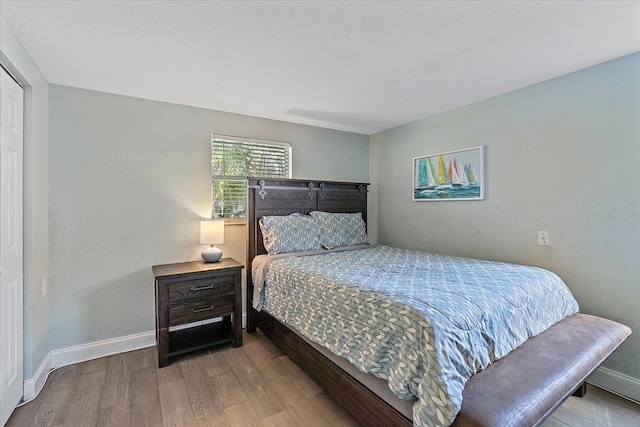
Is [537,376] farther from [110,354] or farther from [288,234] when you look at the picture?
[110,354]

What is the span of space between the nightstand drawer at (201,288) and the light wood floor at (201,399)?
0.53 meters

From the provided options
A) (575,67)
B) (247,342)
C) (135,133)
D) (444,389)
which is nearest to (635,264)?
(575,67)

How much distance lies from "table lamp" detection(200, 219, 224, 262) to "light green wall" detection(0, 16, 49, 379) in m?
1.15

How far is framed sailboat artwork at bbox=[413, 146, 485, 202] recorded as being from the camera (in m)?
2.96

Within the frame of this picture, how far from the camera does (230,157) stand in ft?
10.6

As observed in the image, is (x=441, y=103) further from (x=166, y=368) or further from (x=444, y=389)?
(x=166, y=368)

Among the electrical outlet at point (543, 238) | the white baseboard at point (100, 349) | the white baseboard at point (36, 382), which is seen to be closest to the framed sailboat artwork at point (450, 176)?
the electrical outlet at point (543, 238)

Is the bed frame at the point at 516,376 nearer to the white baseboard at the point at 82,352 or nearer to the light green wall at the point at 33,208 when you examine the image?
the white baseboard at the point at 82,352

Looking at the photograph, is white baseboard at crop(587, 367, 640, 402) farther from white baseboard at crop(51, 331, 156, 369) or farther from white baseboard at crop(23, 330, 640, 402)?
white baseboard at crop(51, 331, 156, 369)

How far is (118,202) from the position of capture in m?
2.70

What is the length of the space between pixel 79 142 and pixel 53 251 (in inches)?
36.5

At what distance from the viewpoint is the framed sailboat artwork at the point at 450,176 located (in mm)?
2955

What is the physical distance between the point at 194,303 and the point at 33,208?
1306 millimetres

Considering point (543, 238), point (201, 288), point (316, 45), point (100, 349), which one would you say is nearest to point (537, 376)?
point (543, 238)
